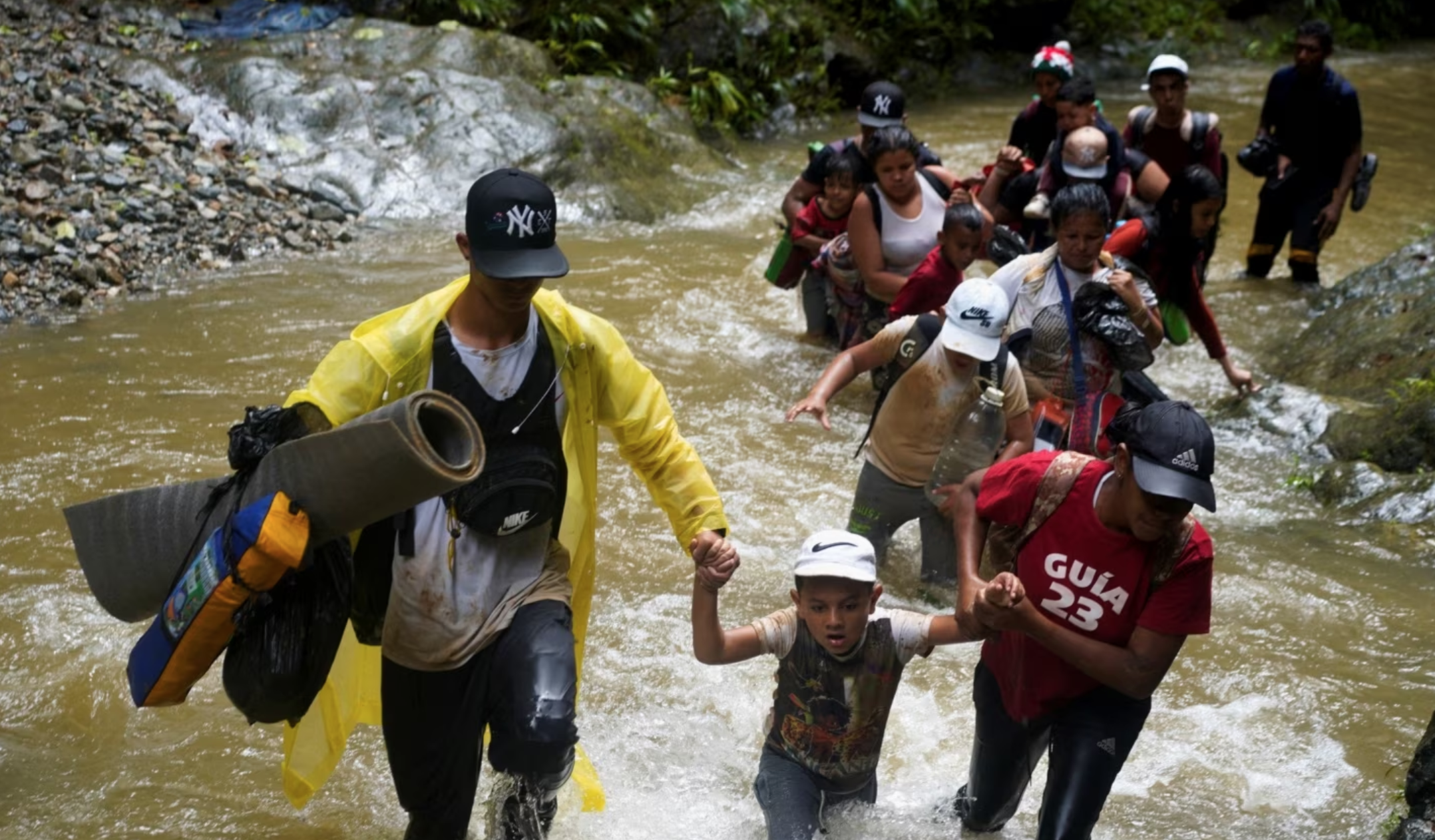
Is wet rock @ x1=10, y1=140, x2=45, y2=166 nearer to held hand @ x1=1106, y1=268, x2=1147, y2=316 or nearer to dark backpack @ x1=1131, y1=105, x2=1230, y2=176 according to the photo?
dark backpack @ x1=1131, y1=105, x2=1230, y2=176

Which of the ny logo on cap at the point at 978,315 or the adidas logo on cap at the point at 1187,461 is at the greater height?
the adidas logo on cap at the point at 1187,461

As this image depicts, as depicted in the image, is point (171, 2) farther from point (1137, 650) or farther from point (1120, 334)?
point (1137, 650)

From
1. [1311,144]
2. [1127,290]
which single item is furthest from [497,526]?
[1311,144]

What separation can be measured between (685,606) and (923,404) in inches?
54.8

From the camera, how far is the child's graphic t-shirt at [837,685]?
4.01 metres

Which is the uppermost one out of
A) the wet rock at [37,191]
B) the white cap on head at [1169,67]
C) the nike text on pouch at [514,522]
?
the white cap on head at [1169,67]

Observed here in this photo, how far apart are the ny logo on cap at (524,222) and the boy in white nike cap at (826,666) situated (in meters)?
1.02

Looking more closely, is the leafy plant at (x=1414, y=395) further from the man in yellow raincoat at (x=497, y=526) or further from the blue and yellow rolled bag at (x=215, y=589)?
the blue and yellow rolled bag at (x=215, y=589)

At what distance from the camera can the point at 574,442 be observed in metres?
3.95

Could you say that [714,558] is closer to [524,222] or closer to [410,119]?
[524,222]

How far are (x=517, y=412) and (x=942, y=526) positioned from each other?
8.62 feet

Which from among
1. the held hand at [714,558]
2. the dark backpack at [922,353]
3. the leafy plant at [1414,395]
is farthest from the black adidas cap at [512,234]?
the leafy plant at [1414,395]

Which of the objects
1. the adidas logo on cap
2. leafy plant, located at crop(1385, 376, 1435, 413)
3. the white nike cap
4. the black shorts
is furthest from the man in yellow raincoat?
leafy plant, located at crop(1385, 376, 1435, 413)

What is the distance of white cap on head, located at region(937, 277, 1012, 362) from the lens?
525cm
